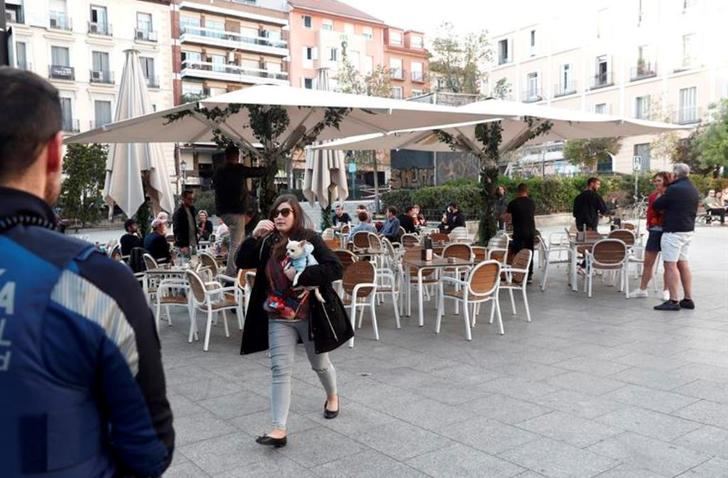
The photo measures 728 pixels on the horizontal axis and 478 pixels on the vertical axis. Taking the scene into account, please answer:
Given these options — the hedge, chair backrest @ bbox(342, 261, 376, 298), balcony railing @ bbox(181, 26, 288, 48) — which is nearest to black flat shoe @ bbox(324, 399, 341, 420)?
chair backrest @ bbox(342, 261, 376, 298)

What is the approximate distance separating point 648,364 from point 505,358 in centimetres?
119

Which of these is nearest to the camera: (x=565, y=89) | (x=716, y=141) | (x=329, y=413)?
(x=329, y=413)

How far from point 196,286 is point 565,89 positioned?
142 feet

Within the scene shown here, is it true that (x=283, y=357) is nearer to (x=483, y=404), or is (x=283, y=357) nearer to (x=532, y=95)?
(x=483, y=404)

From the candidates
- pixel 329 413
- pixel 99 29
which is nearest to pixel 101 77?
pixel 99 29

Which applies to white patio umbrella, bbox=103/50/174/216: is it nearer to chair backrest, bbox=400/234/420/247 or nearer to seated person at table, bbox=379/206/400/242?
seated person at table, bbox=379/206/400/242

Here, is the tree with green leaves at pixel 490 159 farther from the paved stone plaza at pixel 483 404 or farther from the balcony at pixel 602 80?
the balcony at pixel 602 80

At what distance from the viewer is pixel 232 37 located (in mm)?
48406

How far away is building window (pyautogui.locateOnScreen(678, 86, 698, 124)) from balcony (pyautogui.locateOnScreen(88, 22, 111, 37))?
117ft

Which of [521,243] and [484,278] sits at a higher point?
[521,243]

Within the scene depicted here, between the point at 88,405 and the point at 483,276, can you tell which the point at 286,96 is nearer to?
the point at 483,276

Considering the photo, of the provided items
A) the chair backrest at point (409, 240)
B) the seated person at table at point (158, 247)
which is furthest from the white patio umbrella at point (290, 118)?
the chair backrest at point (409, 240)

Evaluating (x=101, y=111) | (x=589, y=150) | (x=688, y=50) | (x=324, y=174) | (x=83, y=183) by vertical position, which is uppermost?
(x=688, y=50)

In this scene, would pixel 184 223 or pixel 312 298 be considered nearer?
pixel 312 298
